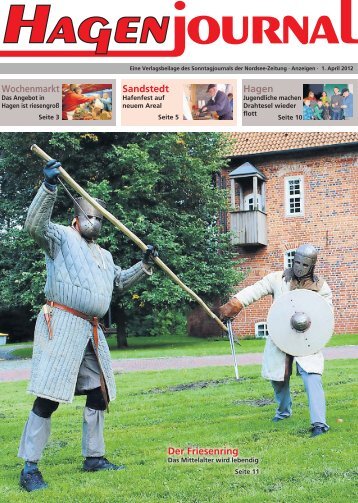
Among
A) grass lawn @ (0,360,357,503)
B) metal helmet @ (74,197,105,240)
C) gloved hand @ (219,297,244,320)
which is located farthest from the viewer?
gloved hand @ (219,297,244,320)

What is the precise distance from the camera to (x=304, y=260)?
→ 19.5 ft

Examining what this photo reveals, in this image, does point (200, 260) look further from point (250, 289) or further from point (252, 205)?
point (250, 289)

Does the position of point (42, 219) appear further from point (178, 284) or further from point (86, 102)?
point (178, 284)

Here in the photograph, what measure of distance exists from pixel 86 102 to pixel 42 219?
262 centimetres

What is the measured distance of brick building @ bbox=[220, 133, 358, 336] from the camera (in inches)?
832

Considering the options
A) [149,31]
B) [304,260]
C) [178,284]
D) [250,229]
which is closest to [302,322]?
[304,260]

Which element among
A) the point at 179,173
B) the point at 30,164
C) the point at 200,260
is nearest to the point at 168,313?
the point at 200,260

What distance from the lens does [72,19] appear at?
21.8ft

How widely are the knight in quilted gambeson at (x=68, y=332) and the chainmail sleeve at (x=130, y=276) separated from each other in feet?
0.63

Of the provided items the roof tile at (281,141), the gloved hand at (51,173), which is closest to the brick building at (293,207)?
the roof tile at (281,141)

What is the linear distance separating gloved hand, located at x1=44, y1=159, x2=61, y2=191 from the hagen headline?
8.56 feet
